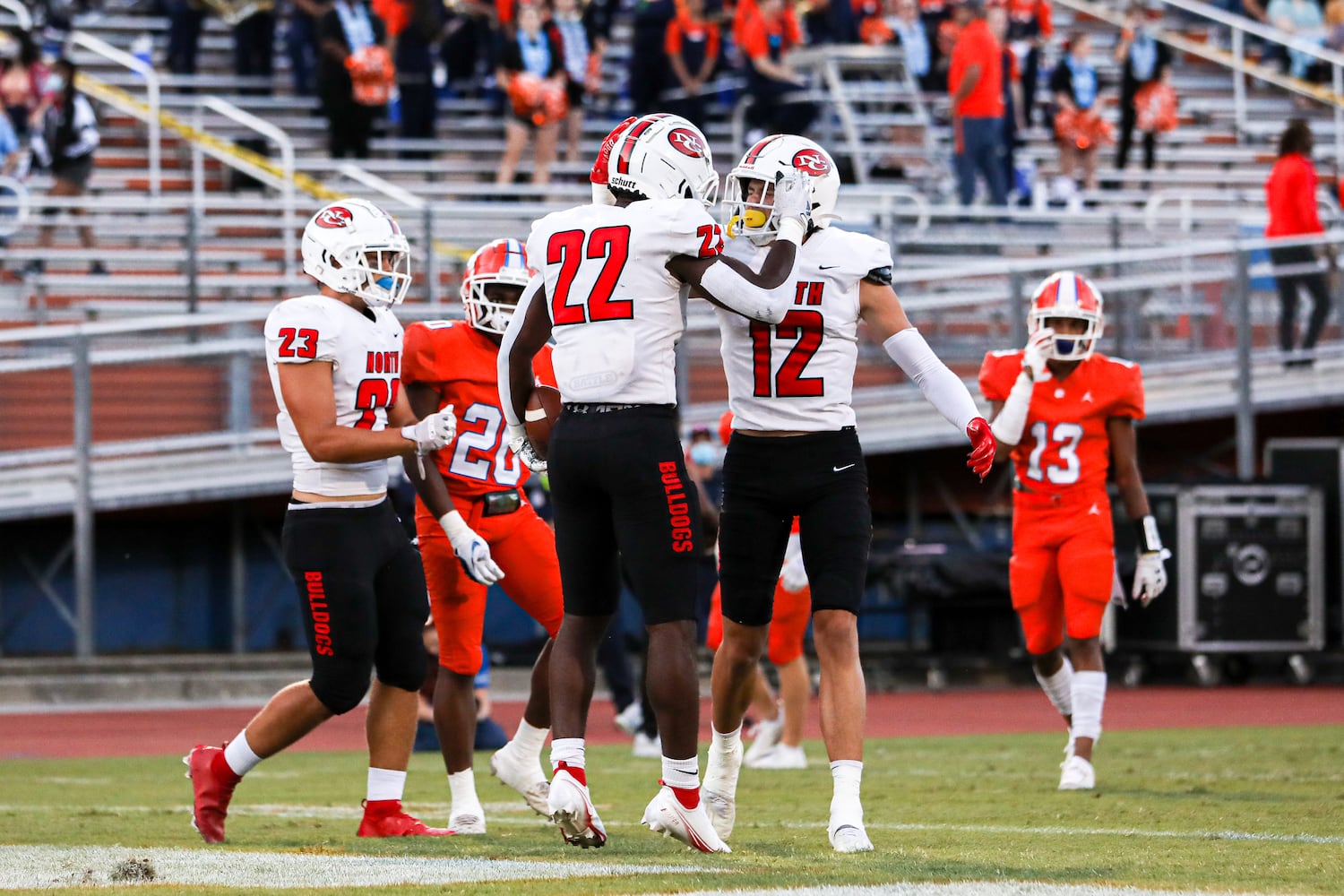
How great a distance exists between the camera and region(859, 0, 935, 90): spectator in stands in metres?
20.9

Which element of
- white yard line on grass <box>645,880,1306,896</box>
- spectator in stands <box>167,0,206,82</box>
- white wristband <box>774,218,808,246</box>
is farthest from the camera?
spectator in stands <box>167,0,206,82</box>

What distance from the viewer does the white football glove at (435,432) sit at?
639cm

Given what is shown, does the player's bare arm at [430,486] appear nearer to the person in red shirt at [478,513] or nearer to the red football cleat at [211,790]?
the person in red shirt at [478,513]

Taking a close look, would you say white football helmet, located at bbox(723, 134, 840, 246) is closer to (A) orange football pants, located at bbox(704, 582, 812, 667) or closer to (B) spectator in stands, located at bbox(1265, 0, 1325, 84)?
(A) orange football pants, located at bbox(704, 582, 812, 667)

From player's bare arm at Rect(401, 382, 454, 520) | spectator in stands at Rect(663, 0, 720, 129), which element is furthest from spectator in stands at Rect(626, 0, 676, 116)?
player's bare arm at Rect(401, 382, 454, 520)

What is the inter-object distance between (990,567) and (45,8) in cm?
995

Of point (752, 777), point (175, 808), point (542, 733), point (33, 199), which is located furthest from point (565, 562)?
point (33, 199)

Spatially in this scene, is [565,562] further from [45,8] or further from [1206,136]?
[1206,136]

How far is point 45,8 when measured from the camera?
1938cm

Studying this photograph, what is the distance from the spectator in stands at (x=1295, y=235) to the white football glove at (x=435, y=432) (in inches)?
429

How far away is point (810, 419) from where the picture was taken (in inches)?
252

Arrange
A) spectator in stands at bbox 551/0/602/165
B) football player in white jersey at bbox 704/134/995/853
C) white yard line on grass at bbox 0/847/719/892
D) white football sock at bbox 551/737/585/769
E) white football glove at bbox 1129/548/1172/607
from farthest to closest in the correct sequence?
spectator in stands at bbox 551/0/602/165
white football glove at bbox 1129/548/1172/607
football player in white jersey at bbox 704/134/995/853
white football sock at bbox 551/737/585/769
white yard line on grass at bbox 0/847/719/892

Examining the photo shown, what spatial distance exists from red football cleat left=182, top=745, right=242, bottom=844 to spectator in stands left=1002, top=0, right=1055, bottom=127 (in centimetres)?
1603

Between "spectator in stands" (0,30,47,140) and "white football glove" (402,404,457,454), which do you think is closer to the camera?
"white football glove" (402,404,457,454)
